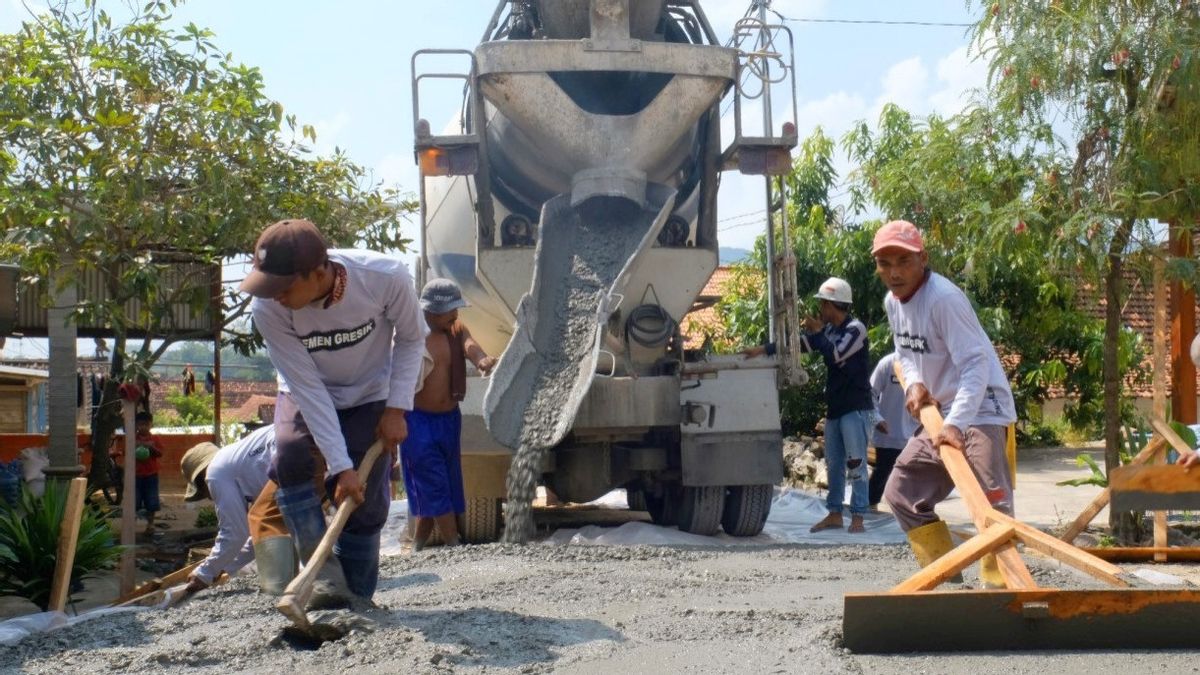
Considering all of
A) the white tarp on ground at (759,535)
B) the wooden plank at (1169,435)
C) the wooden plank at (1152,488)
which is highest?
the wooden plank at (1169,435)

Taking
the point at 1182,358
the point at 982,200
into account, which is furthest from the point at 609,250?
the point at 1182,358

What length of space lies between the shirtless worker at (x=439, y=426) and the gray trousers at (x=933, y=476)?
10.0 feet

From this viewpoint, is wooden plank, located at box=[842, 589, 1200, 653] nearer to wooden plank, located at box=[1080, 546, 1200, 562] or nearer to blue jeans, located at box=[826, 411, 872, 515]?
wooden plank, located at box=[1080, 546, 1200, 562]

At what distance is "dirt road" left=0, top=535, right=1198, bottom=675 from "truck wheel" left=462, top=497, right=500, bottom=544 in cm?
177

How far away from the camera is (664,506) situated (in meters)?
8.41

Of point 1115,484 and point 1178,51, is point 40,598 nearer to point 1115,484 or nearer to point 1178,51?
point 1115,484

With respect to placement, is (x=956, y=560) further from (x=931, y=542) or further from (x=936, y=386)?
(x=936, y=386)

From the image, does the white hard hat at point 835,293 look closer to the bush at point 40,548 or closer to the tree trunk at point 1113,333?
the tree trunk at point 1113,333

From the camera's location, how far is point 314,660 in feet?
13.0

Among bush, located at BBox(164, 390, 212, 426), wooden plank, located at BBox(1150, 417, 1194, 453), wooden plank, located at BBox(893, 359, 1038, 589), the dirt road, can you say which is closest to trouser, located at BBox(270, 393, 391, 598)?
the dirt road

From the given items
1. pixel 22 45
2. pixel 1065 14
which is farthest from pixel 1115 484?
pixel 22 45

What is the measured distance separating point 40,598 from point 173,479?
36.6 ft

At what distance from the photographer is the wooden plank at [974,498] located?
13.3ft

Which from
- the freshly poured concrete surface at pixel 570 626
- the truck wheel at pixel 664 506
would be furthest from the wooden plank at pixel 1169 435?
the truck wheel at pixel 664 506
